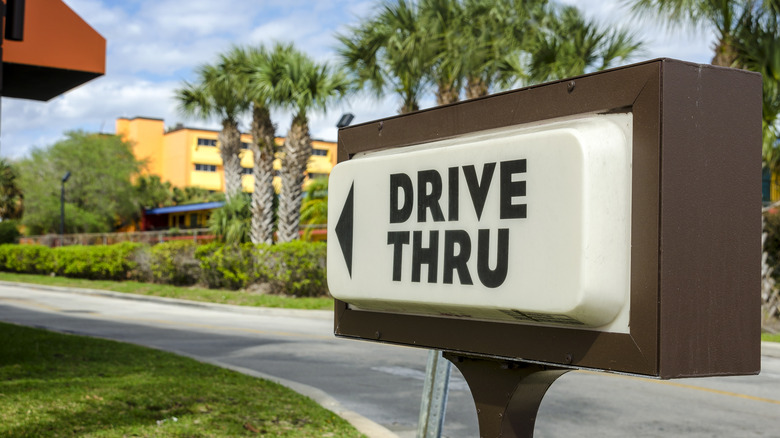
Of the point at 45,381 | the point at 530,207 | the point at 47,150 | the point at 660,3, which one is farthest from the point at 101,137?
the point at 530,207

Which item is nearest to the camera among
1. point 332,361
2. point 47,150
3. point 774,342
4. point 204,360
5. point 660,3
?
point 204,360

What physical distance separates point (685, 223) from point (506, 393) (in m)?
0.62

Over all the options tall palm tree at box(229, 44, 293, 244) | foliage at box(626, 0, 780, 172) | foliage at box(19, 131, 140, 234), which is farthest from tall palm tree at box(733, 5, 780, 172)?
foliage at box(19, 131, 140, 234)

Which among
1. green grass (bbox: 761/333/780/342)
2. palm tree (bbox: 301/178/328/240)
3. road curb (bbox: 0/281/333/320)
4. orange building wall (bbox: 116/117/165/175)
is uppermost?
orange building wall (bbox: 116/117/165/175)

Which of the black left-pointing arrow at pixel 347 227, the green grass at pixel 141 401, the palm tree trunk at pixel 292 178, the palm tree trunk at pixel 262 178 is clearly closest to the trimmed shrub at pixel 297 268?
the palm tree trunk at pixel 292 178

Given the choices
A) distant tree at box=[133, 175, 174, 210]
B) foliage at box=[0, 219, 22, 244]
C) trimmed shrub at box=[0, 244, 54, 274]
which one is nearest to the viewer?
trimmed shrub at box=[0, 244, 54, 274]

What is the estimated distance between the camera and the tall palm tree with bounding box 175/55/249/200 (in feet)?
86.4

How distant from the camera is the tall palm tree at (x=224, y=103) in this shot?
86.4ft

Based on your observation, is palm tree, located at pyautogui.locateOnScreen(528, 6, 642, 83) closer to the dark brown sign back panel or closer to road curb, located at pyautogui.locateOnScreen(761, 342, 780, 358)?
road curb, located at pyautogui.locateOnScreen(761, 342, 780, 358)

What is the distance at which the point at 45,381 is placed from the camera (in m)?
7.01

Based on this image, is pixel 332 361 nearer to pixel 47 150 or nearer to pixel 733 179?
pixel 733 179

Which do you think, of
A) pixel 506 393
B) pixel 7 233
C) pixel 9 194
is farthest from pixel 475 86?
pixel 9 194

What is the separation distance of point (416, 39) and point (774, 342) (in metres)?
10.5

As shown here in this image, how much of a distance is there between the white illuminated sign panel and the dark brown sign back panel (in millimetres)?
37
